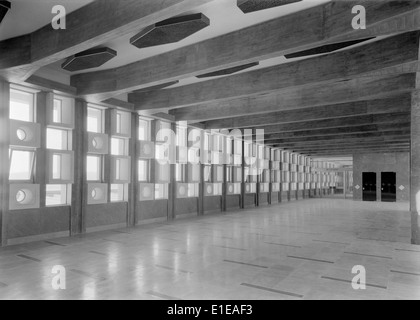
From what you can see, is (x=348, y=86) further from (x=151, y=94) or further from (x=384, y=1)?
(x=151, y=94)

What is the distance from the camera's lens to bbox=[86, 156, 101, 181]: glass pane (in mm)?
11438

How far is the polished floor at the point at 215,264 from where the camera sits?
5.19 metres

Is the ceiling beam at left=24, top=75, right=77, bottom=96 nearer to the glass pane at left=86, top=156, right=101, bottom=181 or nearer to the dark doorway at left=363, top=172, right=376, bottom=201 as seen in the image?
the glass pane at left=86, top=156, right=101, bottom=181

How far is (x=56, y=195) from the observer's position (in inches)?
411

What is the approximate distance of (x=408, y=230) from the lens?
11969mm

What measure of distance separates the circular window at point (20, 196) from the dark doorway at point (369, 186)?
28.1 metres

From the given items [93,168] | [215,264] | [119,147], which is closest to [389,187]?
[119,147]

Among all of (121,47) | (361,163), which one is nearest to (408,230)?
(121,47)

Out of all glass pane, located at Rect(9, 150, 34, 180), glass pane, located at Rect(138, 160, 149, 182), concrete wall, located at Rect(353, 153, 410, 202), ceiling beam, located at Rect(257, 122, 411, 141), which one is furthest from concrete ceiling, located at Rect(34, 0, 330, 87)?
concrete wall, located at Rect(353, 153, 410, 202)

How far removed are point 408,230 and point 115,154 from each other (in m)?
11.4

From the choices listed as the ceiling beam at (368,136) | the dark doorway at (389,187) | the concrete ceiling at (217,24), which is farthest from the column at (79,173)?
the dark doorway at (389,187)

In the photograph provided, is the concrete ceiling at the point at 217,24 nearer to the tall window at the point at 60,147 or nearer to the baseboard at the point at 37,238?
the tall window at the point at 60,147

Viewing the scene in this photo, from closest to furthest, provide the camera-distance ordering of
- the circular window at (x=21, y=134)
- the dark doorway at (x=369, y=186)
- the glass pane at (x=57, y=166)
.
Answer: the circular window at (x=21, y=134)
the glass pane at (x=57, y=166)
the dark doorway at (x=369, y=186)

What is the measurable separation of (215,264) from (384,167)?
26.8 meters
